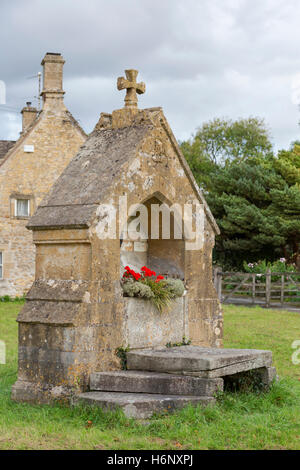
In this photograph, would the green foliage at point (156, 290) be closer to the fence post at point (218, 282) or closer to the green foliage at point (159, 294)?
the green foliage at point (159, 294)

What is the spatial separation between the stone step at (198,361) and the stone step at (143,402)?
1.04ft

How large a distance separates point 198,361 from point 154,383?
0.53m

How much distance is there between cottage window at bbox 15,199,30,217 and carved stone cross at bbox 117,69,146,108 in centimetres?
1751

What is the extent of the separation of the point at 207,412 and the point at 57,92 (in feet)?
67.5

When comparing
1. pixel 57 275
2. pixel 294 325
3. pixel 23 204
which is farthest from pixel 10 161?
pixel 57 275

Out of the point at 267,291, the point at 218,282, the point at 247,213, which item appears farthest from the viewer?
the point at 247,213

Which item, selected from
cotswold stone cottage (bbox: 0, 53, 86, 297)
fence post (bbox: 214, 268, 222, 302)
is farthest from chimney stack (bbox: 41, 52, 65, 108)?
fence post (bbox: 214, 268, 222, 302)

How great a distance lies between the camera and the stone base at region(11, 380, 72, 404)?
6941 millimetres

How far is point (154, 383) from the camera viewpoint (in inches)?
263

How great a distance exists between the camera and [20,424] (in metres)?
6.16

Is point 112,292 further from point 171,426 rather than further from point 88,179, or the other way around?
point 171,426

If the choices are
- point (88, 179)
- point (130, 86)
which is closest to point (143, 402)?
point (88, 179)

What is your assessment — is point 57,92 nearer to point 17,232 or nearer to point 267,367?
point 17,232

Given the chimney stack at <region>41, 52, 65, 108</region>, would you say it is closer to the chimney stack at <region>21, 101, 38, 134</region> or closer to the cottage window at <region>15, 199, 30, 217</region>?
the chimney stack at <region>21, 101, 38, 134</region>
